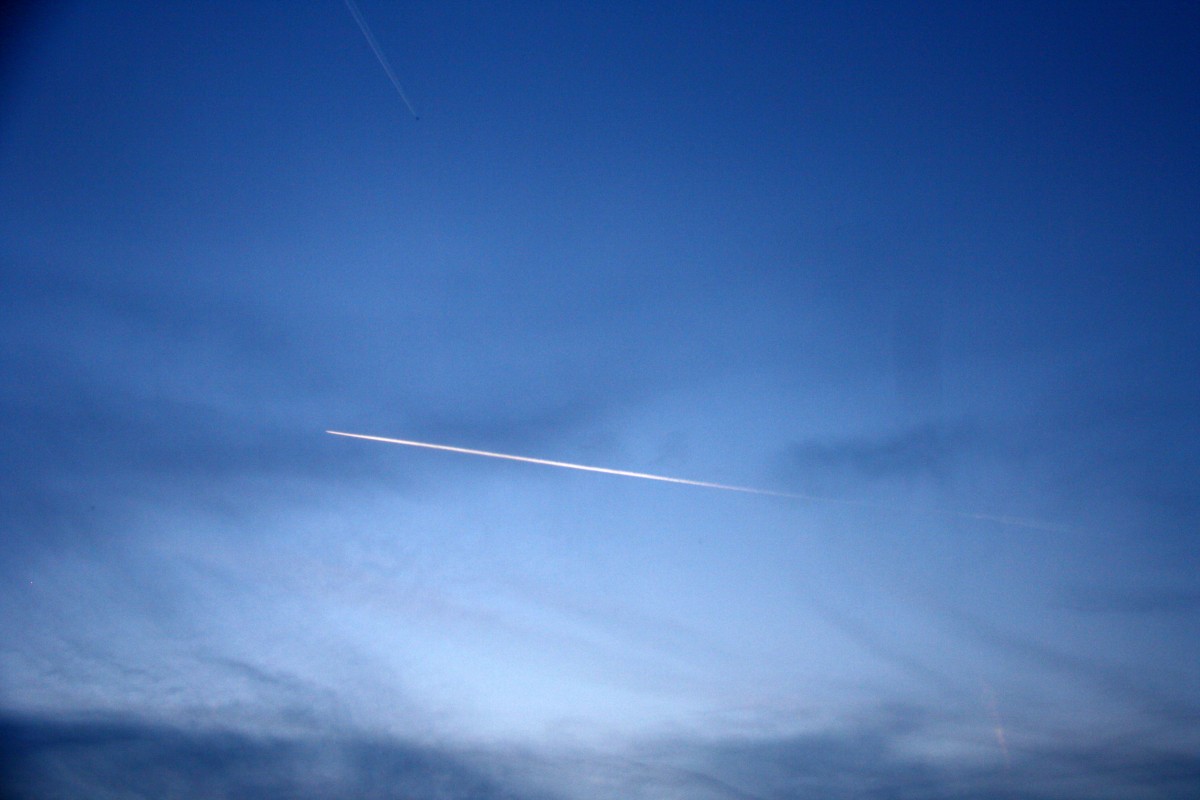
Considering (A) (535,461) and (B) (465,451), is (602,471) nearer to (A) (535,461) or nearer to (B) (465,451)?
(A) (535,461)

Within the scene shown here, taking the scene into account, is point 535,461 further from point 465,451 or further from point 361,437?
point 361,437

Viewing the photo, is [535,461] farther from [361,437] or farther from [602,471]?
[361,437]

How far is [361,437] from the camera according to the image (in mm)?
25844

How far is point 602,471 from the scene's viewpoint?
25.5 metres

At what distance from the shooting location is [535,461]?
997 inches

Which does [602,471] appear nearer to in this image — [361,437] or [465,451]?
[465,451]

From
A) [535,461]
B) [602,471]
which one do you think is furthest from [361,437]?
[602,471]

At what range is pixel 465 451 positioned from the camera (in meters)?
25.7

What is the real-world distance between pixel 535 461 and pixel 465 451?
2.58 m

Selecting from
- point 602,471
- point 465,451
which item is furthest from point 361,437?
point 602,471

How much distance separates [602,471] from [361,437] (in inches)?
343

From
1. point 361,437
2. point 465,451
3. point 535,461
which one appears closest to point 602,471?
point 535,461

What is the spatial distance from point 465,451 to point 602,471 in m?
4.94
